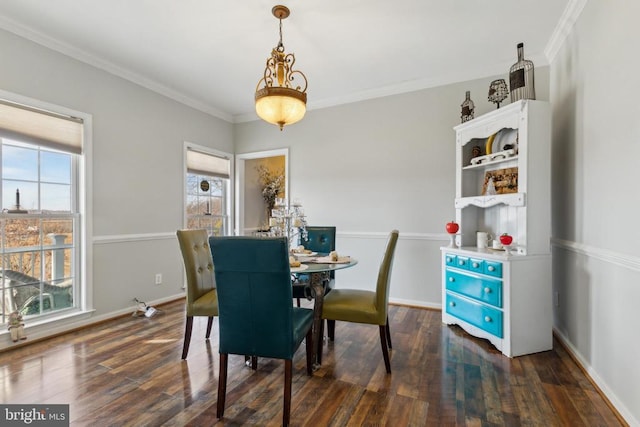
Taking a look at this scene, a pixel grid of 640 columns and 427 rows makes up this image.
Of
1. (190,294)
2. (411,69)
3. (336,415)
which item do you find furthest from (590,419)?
(411,69)

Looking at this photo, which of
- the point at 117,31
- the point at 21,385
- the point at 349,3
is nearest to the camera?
the point at 21,385

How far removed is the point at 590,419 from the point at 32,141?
455 centimetres

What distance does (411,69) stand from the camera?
11.1ft

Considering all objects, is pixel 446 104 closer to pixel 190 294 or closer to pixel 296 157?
pixel 296 157

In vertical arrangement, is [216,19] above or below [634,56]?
above

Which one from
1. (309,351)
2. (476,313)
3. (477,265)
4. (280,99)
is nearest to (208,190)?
(280,99)

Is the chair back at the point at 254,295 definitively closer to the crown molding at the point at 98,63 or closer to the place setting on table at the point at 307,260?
the place setting on table at the point at 307,260

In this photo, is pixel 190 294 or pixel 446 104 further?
pixel 446 104

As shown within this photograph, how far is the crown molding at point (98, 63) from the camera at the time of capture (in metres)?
2.57

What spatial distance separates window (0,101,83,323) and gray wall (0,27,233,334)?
6.6 inches

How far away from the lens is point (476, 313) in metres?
2.70

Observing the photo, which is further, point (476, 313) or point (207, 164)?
point (207, 164)

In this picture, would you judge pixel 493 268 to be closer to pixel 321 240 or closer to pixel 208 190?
pixel 321 240

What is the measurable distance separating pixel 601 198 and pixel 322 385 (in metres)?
2.23
